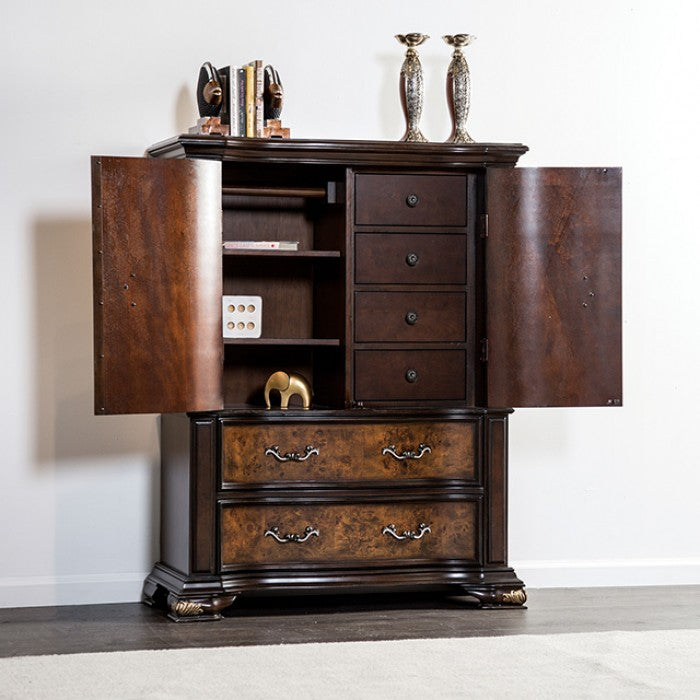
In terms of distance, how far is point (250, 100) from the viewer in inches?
167

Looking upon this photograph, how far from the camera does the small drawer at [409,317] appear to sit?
4.17 m

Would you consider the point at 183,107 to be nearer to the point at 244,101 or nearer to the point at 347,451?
the point at 244,101

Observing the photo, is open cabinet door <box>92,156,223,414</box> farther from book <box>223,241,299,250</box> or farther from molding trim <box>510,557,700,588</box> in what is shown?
molding trim <box>510,557,700,588</box>

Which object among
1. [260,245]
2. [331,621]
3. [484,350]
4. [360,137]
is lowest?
[331,621]

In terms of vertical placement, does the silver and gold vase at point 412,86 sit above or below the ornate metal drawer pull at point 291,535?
above

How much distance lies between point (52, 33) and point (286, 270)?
1.08m

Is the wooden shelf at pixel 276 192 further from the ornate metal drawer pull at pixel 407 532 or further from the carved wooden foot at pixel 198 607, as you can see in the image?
the carved wooden foot at pixel 198 607

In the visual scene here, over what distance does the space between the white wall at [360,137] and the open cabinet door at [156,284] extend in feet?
1.83

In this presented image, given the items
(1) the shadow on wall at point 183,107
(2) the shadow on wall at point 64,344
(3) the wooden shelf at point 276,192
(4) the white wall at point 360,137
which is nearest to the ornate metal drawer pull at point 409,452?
(4) the white wall at point 360,137

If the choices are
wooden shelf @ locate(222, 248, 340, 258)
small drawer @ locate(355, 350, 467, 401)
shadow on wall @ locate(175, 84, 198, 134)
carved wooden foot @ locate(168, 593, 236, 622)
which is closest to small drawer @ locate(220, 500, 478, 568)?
carved wooden foot @ locate(168, 593, 236, 622)

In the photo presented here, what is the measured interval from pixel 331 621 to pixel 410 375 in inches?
31.3

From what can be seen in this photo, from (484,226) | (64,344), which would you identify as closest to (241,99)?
(484,226)

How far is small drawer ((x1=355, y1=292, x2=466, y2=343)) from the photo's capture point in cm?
417

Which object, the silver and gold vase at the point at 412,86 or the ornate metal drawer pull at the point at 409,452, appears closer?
the ornate metal drawer pull at the point at 409,452
